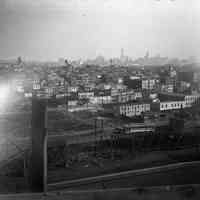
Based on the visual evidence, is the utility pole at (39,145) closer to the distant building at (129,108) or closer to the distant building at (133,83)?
the distant building at (129,108)

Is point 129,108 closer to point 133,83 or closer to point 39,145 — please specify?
point 133,83

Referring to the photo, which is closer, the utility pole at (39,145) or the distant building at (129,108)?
the utility pole at (39,145)

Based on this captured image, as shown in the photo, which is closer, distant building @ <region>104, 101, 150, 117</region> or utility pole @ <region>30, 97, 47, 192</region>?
utility pole @ <region>30, 97, 47, 192</region>

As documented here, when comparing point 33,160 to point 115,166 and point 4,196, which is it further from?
point 115,166

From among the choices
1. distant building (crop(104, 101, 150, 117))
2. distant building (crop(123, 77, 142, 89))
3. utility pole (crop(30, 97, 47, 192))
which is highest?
distant building (crop(123, 77, 142, 89))

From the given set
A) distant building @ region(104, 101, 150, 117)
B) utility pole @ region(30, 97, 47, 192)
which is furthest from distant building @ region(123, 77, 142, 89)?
utility pole @ region(30, 97, 47, 192)

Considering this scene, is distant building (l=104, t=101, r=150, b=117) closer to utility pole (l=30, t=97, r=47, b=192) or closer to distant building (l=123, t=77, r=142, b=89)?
distant building (l=123, t=77, r=142, b=89)

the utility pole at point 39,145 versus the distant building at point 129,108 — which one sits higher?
the utility pole at point 39,145

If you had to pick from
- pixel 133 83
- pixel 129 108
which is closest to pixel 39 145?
pixel 129 108

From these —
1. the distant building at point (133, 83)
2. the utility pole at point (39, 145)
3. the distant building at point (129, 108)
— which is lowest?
the distant building at point (129, 108)

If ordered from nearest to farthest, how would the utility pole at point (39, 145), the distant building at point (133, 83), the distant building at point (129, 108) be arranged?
the utility pole at point (39, 145) → the distant building at point (129, 108) → the distant building at point (133, 83)

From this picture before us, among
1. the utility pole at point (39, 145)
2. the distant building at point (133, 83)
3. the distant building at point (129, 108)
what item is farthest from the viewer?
the distant building at point (133, 83)

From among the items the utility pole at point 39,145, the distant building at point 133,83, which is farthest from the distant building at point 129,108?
the utility pole at point 39,145
